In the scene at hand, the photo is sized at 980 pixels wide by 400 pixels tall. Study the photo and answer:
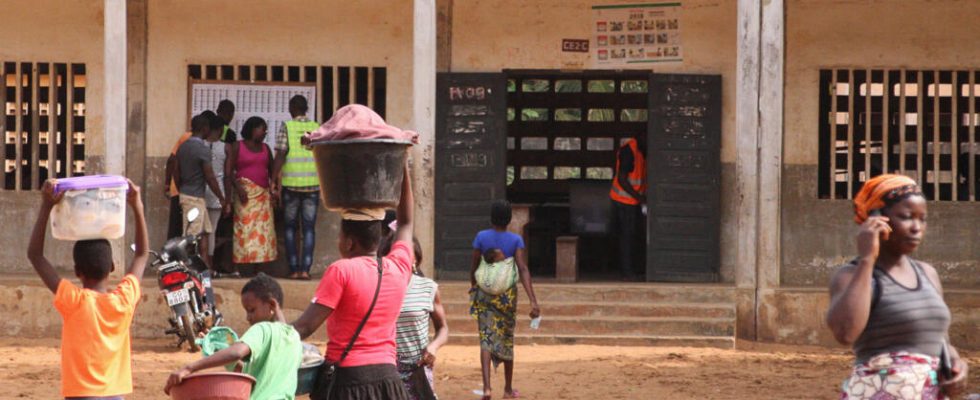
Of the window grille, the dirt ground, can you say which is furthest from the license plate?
the window grille

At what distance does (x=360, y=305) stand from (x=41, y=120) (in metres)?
10.0

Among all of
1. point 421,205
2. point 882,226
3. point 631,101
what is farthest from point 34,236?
point 631,101

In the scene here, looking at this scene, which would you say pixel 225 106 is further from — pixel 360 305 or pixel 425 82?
pixel 360 305

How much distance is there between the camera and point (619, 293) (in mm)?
13469

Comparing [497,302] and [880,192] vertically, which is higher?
[880,192]

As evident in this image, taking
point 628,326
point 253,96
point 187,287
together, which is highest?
point 253,96

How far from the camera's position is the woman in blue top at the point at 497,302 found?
31.8ft

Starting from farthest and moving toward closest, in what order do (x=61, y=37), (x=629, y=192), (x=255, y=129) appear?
(x=629, y=192), (x=61, y=37), (x=255, y=129)

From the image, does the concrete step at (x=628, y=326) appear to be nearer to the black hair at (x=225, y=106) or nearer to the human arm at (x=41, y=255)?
the black hair at (x=225, y=106)

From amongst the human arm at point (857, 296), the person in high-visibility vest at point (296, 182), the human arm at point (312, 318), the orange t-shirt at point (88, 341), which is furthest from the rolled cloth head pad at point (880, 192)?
the person in high-visibility vest at point (296, 182)

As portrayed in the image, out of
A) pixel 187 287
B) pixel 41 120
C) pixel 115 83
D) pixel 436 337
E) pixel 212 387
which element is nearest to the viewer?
pixel 212 387

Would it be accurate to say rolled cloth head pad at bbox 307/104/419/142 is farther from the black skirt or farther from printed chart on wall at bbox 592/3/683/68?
printed chart on wall at bbox 592/3/683/68

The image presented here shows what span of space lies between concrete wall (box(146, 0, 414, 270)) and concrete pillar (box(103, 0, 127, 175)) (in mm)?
1276

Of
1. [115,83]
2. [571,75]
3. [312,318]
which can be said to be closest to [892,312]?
[312,318]
